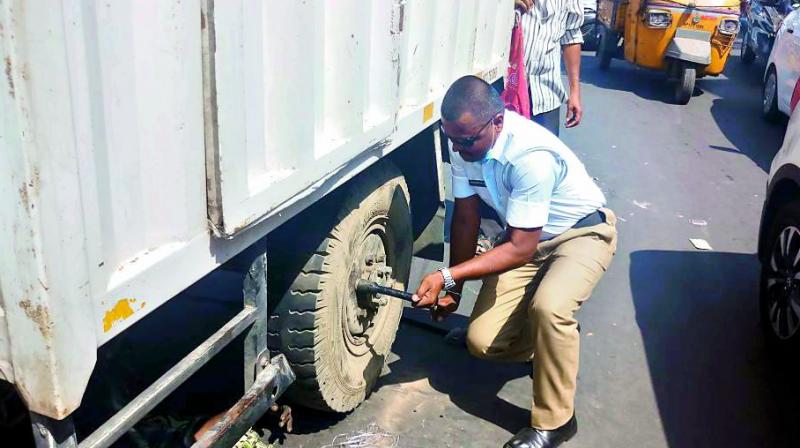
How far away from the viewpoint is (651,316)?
411 centimetres

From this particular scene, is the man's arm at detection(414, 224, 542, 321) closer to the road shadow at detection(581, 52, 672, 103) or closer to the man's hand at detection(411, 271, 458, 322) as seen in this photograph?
the man's hand at detection(411, 271, 458, 322)

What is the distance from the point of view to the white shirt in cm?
282

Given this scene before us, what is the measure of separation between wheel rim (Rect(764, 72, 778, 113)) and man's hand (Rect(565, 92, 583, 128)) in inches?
167

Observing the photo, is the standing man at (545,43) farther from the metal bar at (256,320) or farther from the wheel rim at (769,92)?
the wheel rim at (769,92)

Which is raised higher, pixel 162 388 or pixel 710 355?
pixel 162 388

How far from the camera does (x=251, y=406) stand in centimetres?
217

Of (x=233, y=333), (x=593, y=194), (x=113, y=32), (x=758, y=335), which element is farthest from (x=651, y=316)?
(x=113, y=32)

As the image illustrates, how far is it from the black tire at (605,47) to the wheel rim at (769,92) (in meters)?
2.58

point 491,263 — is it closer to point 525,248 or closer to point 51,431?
point 525,248

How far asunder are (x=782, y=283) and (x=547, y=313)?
1.47m

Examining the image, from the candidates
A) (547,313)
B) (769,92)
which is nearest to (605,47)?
(769,92)

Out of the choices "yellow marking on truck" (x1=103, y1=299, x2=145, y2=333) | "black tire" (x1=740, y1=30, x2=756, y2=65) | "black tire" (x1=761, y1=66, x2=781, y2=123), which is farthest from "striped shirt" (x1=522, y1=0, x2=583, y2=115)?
"black tire" (x1=740, y1=30, x2=756, y2=65)

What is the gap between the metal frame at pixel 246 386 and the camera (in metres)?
1.50


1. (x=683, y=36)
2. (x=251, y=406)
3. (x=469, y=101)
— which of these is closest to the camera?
(x=251, y=406)
